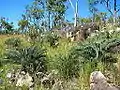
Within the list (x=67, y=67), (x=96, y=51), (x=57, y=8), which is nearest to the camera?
(x=67, y=67)

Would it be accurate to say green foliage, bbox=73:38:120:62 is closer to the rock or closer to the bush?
the bush

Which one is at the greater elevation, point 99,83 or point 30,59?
point 30,59

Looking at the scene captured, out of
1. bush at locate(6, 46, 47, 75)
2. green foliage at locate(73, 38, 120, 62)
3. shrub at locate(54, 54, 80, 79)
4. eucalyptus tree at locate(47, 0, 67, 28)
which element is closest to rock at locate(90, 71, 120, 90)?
shrub at locate(54, 54, 80, 79)

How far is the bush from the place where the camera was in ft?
23.9

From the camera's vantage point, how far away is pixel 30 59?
7441 millimetres

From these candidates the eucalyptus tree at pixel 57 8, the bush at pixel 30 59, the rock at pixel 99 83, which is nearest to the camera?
the rock at pixel 99 83

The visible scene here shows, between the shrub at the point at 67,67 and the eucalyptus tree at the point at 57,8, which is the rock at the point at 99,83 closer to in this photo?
the shrub at the point at 67,67

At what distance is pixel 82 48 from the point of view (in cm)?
771

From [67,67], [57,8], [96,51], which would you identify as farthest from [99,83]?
[57,8]

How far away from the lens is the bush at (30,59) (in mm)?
7289

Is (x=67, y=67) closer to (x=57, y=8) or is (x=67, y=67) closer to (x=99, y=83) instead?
(x=99, y=83)

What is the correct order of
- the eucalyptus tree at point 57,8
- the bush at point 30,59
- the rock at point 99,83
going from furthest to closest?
the eucalyptus tree at point 57,8, the bush at point 30,59, the rock at point 99,83

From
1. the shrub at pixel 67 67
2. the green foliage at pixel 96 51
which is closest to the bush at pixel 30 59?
the shrub at pixel 67 67

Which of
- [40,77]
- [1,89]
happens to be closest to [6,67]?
[40,77]
